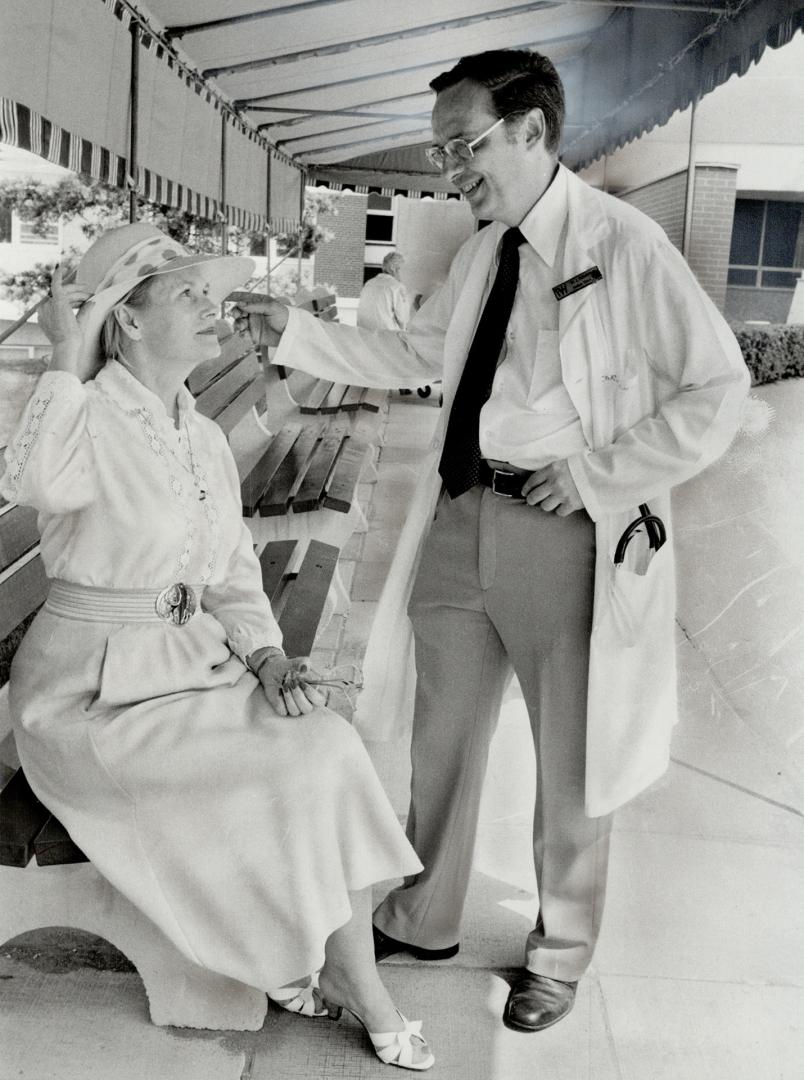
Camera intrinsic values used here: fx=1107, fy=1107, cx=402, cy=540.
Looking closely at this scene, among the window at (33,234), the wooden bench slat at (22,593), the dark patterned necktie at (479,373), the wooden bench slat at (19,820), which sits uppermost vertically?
the window at (33,234)

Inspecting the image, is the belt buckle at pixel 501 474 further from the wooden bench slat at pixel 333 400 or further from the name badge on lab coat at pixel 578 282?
the wooden bench slat at pixel 333 400

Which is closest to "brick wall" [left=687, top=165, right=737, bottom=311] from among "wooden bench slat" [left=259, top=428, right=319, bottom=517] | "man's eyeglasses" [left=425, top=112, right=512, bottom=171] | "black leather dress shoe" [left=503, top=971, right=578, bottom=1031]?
"man's eyeglasses" [left=425, top=112, right=512, bottom=171]

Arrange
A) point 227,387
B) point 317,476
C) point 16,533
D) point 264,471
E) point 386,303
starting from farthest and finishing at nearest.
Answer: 1. point 386,303
2. point 264,471
3. point 227,387
4. point 317,476
5. point 16,533

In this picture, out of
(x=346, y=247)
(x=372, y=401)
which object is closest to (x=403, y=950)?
(x=372, y=401)

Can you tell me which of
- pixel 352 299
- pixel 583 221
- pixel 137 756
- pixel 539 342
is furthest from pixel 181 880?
pixel 352 299

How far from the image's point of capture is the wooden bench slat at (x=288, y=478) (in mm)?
4328

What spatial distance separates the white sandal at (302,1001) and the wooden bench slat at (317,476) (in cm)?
226

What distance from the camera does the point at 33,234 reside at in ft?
11.0

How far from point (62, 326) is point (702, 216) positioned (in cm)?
150

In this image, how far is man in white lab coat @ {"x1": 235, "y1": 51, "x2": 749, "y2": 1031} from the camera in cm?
209

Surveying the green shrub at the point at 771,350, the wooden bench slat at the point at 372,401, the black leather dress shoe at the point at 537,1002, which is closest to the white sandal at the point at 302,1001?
the black leather dress shoe at the point at 537,1002

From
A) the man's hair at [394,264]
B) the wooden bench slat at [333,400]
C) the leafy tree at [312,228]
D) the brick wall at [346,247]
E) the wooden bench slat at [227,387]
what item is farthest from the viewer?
the leafy tree at [312,228]

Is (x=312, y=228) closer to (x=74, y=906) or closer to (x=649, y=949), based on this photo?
(x=649, y=949)

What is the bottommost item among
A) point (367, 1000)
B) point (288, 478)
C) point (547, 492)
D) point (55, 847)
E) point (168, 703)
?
point (367, 1000)
